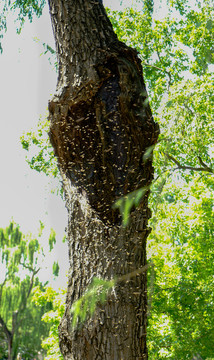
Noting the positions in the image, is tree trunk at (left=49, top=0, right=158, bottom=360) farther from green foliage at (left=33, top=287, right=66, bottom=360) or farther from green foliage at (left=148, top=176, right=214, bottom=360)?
green foliage at (left=33, top=287, right=66, bottom=360)

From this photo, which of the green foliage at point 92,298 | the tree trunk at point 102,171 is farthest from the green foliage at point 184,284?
the green foliage at point 92,298

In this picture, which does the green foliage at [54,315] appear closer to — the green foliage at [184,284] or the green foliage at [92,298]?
the green foliage at [184,284]

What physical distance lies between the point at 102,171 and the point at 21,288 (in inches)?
704

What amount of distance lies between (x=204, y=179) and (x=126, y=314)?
6850 millimetres

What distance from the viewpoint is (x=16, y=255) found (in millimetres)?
19594

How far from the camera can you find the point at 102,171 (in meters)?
3.08

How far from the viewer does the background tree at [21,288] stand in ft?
63.9

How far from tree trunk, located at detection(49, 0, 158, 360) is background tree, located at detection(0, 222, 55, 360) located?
17.0 metres

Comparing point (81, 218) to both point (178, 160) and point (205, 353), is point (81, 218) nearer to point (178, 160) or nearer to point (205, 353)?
point (205, 353)

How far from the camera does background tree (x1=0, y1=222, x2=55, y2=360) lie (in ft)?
63.9

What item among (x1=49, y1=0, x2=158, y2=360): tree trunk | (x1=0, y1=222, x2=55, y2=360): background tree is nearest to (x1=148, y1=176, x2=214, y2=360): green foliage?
(x1=49, y1=0, x2=158, y2=360): tree trunk

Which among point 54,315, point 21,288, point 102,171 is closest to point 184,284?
point 54,315

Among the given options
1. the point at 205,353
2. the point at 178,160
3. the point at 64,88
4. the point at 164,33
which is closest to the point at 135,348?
the point at 64,88

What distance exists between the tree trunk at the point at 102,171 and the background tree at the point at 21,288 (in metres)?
17.0
